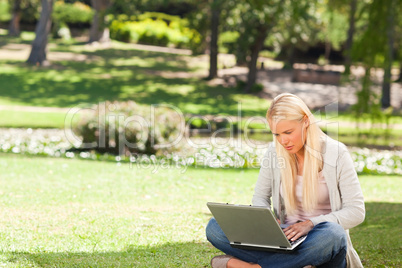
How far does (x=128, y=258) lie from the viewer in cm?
516

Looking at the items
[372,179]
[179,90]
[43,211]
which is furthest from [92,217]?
[179,90]

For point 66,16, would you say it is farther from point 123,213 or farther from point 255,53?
point 123,213

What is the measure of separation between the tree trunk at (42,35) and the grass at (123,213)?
19007mm

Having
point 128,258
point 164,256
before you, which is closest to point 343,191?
point 164,256

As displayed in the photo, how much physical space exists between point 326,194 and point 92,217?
341cm

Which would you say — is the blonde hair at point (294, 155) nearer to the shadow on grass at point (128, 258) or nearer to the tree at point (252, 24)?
the shadow on grass at point (128, 258)

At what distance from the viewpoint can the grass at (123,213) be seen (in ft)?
17.2

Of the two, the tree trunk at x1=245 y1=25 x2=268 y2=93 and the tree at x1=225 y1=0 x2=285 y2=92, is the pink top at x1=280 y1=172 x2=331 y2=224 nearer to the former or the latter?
the tree at x1=225 y1=0 x2=285 y2=92

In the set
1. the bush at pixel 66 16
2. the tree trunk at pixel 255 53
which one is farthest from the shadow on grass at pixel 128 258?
the bush at pixel 66 16

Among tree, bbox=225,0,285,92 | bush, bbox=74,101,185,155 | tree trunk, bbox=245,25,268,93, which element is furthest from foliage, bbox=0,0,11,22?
bush, bbox=74,101,185,155

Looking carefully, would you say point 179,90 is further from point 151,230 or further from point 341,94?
point 151,230

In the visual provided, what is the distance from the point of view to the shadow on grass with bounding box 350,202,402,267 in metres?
5.52

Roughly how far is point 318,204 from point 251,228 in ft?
A: 1.89

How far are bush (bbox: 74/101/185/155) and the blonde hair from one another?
809cm
